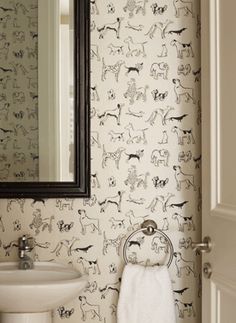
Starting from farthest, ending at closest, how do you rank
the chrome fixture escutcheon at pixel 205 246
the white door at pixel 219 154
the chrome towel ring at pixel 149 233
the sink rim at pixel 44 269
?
the chrome towel ring at pixel 149 233, the sink rim at pixel 44 269, the chrome fixture escutcheon at pixel 205 246, the white door at pixel 219 154

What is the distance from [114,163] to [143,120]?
220 millimetres

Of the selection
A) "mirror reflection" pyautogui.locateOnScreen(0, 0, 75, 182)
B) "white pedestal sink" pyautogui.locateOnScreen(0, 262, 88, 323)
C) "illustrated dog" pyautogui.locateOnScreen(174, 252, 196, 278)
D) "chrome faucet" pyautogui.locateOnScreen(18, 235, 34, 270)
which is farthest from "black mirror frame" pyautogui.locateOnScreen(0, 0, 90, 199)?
"illustrated dog" pyautogui.locateOnScreen(174, 252, 196, 278)

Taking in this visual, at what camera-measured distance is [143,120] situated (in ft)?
6.83

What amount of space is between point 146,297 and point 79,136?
71cm

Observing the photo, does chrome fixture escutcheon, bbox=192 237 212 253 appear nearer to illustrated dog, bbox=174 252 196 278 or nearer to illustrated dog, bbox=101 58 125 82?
illustrated dog, bbox=174 252 196 278

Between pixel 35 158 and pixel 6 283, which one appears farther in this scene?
pixel 35 158

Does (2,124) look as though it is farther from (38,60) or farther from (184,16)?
(184,16)

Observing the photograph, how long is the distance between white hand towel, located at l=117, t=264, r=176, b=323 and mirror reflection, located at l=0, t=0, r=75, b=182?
1.63ft

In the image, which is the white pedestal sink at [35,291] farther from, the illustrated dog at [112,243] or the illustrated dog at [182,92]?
the illustrated dog at [182,92]

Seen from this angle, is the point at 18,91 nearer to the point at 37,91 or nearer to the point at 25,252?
the point at 37,91

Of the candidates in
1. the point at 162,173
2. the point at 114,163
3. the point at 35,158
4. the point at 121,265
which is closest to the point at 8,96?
the point at 35,158

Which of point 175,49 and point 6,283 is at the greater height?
point 175,49

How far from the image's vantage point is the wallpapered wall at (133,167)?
6.75 ft

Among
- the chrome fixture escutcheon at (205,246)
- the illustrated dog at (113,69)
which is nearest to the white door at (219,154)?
the chrome fixture escutcheon at (205,246)
